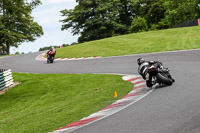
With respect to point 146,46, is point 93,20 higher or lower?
higher

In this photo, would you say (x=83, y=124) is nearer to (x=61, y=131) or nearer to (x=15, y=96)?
(x=61, y=131)

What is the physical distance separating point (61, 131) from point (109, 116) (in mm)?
1249

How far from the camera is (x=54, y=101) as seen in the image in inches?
444

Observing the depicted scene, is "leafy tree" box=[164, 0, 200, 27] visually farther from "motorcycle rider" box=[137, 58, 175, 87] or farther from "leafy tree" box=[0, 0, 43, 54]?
"motorcycle rider" box=[137, 58, 175, 87]

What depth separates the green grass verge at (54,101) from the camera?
26.6 ft

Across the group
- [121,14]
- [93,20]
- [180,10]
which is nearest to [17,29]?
[93,20]

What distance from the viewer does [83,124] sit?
23.3ft

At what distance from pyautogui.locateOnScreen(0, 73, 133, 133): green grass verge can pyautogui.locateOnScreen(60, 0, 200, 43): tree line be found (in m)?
45.1

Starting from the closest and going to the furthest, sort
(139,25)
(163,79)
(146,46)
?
(163,79) → (146,46) → (139,25)

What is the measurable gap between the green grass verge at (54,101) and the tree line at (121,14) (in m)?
45.1

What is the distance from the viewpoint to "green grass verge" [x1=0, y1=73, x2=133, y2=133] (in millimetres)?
8109

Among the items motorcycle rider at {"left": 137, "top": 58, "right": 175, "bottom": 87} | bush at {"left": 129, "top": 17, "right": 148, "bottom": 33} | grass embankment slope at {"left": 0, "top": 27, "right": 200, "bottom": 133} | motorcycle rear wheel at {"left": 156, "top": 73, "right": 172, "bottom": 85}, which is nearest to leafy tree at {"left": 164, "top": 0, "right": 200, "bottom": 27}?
bush at {"left": 129, "top": 17, "right": 148, "bottom": 33}

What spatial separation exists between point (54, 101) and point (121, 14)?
63.1 m

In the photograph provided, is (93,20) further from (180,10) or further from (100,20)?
(180,10)
